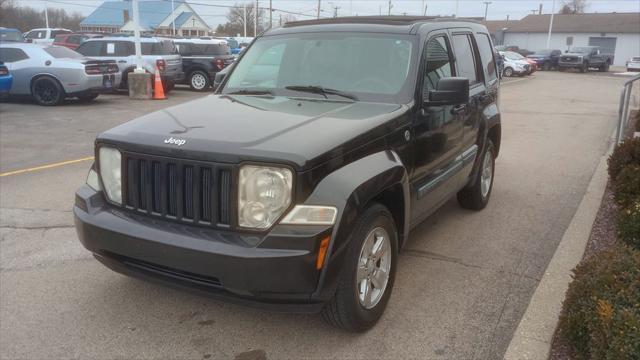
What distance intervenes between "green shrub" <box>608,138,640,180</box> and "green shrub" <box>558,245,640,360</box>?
2.39 meters

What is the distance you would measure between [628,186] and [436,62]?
1.84 m

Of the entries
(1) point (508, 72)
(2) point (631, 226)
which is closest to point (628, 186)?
(2) point (631, 226)

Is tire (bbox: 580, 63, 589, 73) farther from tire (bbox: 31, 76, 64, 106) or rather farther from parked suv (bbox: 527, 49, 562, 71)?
tire (bbox: 31, 76, 64, 106)

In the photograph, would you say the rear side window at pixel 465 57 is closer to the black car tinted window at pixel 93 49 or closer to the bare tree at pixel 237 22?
the black car tinted window at pixel 93 49

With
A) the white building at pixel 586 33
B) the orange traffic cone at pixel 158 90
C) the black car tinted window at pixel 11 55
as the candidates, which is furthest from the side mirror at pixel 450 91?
the white building at pixel 586 33

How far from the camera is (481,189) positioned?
5.86 meters

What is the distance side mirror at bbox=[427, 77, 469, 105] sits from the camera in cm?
386

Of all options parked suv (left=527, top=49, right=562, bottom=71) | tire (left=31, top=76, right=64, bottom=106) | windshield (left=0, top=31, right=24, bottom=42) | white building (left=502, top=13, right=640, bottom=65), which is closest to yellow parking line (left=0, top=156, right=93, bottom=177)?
tire (left=31, top=76, right=64, bottom=106)

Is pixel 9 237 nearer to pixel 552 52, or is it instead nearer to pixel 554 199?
pixel 554 199

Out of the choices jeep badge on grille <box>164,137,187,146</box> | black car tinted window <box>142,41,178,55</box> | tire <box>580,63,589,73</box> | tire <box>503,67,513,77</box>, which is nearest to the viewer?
jeep badge on grille <box>164,137,187,146</box>

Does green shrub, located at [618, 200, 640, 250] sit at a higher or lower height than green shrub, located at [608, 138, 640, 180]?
lower

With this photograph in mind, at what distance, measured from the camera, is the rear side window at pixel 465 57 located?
5008 millimetres

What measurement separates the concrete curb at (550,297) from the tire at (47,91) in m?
12.8

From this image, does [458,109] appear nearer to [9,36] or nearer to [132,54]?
[132,54]
